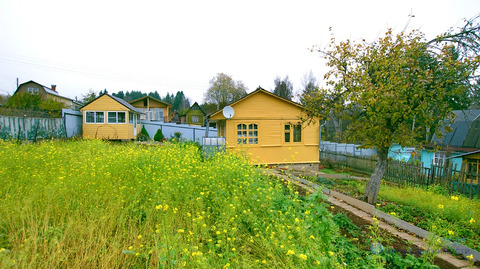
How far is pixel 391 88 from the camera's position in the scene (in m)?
5.13

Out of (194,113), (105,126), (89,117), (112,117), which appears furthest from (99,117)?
(194,113)

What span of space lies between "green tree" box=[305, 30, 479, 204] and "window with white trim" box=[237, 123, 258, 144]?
243 inches

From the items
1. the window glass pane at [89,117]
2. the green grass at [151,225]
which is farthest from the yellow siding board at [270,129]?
the window glass pane at [89,117]

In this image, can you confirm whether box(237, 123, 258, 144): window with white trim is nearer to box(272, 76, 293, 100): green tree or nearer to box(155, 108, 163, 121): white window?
box(272, 76, 293, 100): green tree

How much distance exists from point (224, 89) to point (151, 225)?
39649mm

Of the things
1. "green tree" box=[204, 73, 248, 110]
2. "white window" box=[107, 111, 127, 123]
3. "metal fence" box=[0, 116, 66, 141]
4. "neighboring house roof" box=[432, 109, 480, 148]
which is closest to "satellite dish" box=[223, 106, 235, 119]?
"metal fence" box=[0, 116, 66, 141]

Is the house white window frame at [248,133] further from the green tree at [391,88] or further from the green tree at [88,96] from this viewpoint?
the green tree at [88,96]

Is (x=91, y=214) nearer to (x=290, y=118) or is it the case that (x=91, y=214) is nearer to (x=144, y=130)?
(x=290, y=118)

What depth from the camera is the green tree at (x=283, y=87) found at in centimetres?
3541

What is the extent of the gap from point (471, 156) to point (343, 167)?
6292mm

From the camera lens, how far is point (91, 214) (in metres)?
3.21

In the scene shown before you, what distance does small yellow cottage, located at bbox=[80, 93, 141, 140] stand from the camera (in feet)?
64.7

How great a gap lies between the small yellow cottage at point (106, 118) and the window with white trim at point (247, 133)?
12.3 m

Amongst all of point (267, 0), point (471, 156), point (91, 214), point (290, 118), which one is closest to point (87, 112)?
point (290, 118)
